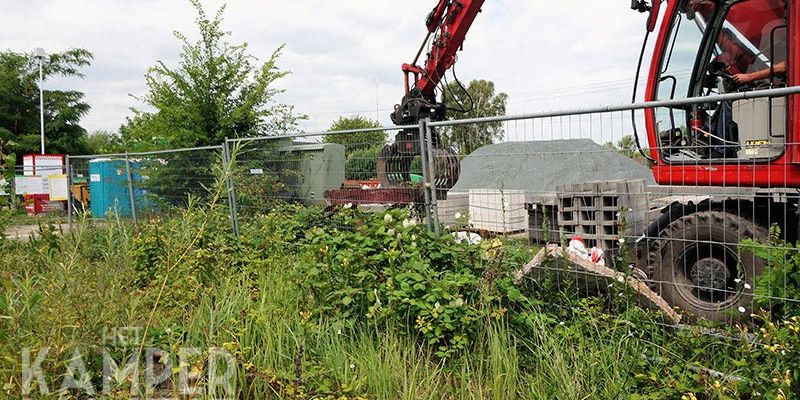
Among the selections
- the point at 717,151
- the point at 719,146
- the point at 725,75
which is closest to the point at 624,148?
the point at 719,146

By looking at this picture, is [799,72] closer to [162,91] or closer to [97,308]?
[97,308]

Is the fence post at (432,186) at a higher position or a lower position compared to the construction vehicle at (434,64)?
lower

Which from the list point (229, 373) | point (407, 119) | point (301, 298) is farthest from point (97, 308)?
point (407, 119)

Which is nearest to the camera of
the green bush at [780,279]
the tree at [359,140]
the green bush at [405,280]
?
the green bush at [780,279]

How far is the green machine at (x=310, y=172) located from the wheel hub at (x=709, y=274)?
372cm

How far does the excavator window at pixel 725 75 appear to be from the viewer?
4168mm

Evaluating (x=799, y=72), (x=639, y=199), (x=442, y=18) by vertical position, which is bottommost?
(x=639, y=199)

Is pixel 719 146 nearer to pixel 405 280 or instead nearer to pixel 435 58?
pixel 405 280

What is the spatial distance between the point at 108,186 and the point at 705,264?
906 centimetres

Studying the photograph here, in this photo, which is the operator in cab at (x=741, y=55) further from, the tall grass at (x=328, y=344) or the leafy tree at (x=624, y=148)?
the tall grass at (x=328, y=344)

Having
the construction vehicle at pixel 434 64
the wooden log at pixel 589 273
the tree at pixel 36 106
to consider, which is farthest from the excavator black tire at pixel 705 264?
the tree at pixel 36 106

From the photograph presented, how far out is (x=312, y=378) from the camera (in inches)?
119

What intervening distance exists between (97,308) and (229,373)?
775mm

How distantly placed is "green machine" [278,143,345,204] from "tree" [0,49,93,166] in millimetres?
22864
